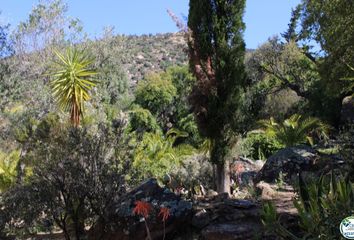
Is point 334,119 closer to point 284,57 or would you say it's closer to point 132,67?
point 284,57

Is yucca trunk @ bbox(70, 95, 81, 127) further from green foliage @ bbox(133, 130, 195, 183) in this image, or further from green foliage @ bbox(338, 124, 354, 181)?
green foliage @ bbox(338, 124, 354, 181)

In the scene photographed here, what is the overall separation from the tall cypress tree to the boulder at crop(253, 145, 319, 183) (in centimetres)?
167

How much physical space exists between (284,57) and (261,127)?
7.20 m

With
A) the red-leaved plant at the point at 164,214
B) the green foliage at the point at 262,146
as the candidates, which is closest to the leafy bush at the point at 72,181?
the red-leaved plant at the point at 164,214

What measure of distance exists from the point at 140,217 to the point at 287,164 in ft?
20.1

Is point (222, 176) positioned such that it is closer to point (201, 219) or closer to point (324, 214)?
point (201, 219)

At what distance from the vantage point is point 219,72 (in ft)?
34.7

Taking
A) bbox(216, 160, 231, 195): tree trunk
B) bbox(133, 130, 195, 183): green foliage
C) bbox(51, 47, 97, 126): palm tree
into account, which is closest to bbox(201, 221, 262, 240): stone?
bbox(216, 160, 231, 195): tree trunk

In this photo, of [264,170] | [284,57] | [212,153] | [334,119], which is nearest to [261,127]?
[334,119]

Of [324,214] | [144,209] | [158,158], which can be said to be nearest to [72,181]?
[144,209]

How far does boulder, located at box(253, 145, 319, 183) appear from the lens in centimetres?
1171

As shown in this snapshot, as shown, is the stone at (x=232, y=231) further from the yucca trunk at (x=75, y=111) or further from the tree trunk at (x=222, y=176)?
the yucca trunk at (x=75, y=111)

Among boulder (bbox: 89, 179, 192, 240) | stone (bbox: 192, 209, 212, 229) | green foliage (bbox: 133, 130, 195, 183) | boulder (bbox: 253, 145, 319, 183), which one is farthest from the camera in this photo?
green foliage (bbox: 133, 130, 195, 183)

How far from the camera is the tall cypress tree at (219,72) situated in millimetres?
10406
